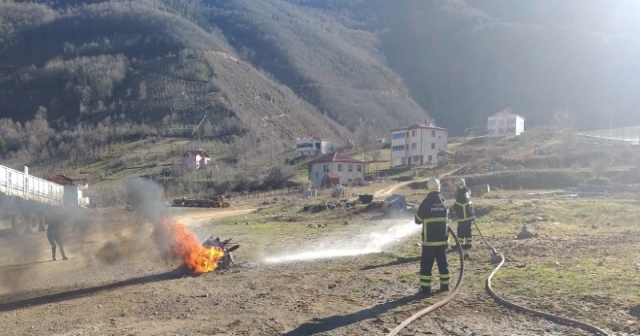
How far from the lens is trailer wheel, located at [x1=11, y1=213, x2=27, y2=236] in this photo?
77.9ft

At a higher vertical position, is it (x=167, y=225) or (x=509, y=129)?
(x=509, y=129)

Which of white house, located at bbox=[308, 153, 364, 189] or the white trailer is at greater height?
white house, located at bbox=[308, 153, 364, 189]

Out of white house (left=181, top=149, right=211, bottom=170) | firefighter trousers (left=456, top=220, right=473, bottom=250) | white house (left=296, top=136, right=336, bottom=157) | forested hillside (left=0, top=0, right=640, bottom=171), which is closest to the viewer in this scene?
firefighter trousers (left=456, top=220, right=473, bottom=250)

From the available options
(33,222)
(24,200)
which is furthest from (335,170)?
(33,222)

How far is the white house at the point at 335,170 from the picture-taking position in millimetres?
71438

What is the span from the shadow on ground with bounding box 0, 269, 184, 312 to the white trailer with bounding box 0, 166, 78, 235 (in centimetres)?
1090

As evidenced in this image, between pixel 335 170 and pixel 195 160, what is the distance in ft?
107

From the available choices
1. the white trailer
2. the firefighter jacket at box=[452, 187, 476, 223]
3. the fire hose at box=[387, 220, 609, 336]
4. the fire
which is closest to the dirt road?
the fire hose at box=[387, 220, 609, 336]

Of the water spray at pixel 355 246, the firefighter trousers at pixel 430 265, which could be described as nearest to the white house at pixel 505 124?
the water spray at pixel 355 246

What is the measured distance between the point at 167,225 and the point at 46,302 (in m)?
4.58

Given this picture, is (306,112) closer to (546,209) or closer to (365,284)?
(546,209)

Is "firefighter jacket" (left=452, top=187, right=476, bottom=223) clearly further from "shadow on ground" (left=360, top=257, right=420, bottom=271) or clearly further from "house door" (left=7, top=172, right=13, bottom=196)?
"house door" (left=7, top=172, right=13, bottom=196)

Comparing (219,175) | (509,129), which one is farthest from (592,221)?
(509,129)

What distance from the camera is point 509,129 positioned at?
10800 cm
